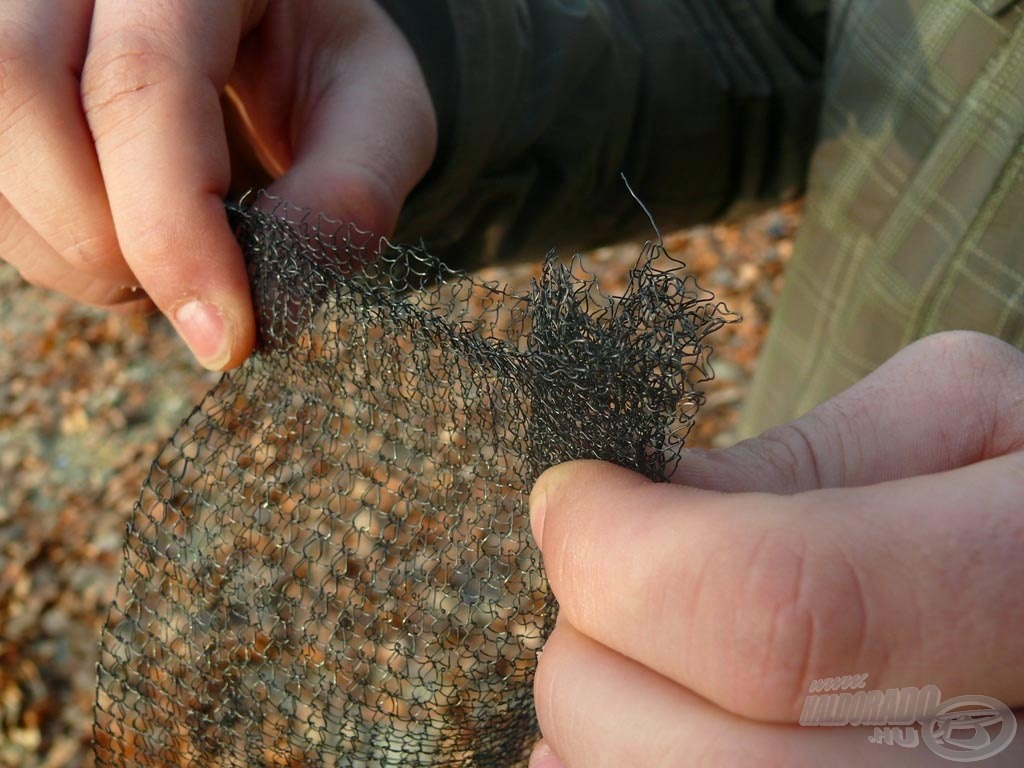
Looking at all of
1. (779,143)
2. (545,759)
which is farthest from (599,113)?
(545,759)

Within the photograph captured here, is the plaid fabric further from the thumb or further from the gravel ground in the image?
the gravel ground

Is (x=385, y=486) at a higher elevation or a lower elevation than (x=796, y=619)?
lower

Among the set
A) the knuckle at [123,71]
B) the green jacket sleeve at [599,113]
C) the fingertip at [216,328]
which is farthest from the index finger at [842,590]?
the green jacket sleeve at [599,113]

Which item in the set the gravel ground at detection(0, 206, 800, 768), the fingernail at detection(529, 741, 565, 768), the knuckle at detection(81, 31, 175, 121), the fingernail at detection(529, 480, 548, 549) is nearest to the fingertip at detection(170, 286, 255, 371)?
the knuckle at detection(81, 31, 175, 121)

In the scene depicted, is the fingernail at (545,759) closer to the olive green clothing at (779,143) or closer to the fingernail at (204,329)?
the fingernail at (204,329)

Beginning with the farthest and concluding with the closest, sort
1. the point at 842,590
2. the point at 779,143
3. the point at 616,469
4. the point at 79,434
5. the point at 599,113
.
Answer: the point at 79,434
the point at 779,143
the point at 599,113
the point at 616,469
the point at 842,590

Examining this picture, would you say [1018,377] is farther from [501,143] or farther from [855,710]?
[501,143]

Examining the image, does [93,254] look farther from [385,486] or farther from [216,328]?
[385,486]
